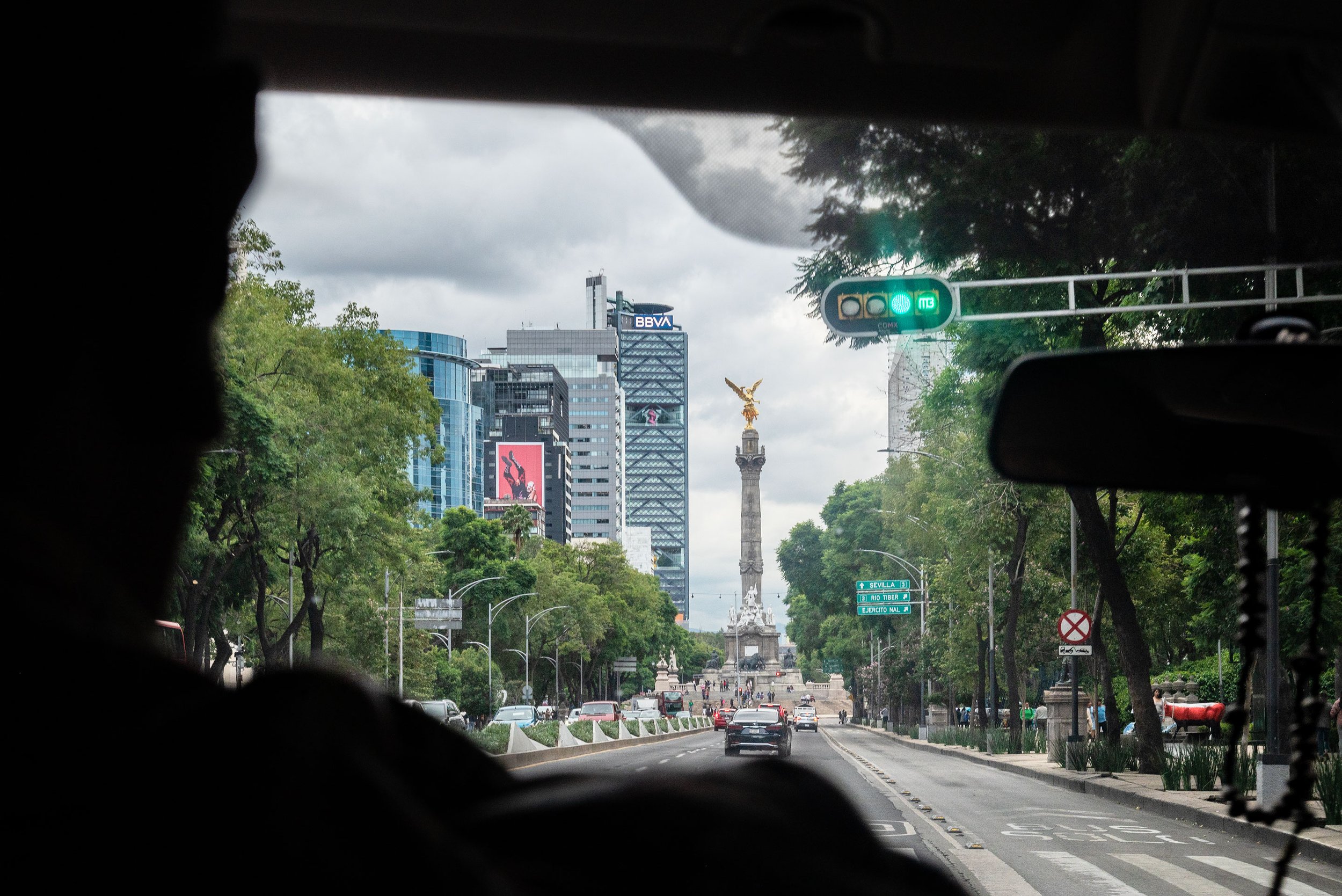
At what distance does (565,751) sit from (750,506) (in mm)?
76396

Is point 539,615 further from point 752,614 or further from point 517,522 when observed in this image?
point 752,614

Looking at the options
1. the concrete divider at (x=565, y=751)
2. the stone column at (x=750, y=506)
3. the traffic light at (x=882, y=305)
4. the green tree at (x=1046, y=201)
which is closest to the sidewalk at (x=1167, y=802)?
the green tree at (x=1046, y=201)

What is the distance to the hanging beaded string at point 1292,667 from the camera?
65.6 inches

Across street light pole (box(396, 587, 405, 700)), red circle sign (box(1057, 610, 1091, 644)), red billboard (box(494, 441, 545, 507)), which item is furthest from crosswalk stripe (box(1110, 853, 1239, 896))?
red billboard (box(494, 441, 545, 507))

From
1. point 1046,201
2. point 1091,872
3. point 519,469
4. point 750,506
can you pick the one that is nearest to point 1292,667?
point 1046,201

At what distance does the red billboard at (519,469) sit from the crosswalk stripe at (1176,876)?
5429 inches

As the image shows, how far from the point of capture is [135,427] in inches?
31.1

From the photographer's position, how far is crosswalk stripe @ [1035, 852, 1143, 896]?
11156 millimetres

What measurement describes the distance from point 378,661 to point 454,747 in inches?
1686

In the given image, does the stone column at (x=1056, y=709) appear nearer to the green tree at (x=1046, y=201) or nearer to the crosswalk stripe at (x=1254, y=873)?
the crosswalk stripe at (x=1254, y=873)

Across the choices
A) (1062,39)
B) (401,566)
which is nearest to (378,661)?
(401,566)

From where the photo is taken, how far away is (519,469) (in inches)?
5960

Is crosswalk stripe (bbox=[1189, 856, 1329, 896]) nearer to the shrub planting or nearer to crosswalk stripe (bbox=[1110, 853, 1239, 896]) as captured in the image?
crosswalk stripe (bbox=[1110, 853, 1239, 896])

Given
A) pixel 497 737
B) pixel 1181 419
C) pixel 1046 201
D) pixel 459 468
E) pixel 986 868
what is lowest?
pixel 497 737
